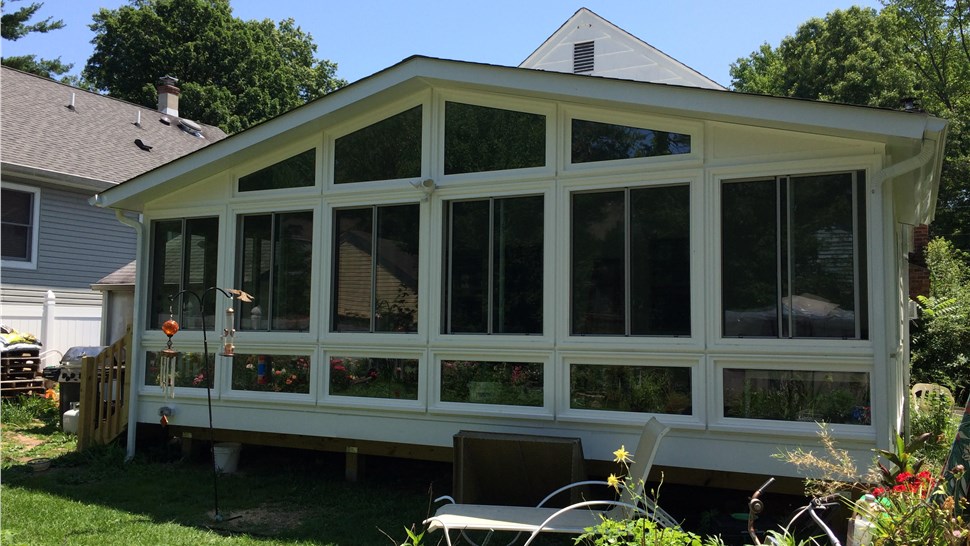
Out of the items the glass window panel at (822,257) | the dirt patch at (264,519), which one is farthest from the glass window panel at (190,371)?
the glass window panel at (822,257)

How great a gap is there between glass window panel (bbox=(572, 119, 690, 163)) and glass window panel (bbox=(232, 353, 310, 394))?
3.26 m

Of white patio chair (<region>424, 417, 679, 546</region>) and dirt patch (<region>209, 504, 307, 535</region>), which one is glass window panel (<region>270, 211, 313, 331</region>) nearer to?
dirt patch (<region>209, 504, 307, 535</region>)

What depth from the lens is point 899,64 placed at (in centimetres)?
2530

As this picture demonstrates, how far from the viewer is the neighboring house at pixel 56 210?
12742mm

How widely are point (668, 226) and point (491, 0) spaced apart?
6.08 m

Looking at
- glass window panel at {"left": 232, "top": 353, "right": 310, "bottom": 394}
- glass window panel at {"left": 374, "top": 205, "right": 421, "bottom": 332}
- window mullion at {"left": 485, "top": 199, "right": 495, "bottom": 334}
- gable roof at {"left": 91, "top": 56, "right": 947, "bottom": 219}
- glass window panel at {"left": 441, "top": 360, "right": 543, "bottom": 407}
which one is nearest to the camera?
gable roof at {"left": 91, "top": 56, "right": 947, "bottom": 219}

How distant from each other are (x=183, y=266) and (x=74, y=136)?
8.81m

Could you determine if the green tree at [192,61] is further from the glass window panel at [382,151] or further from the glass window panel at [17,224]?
the glass window panel at [382,151]

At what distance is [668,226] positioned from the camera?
589 cm

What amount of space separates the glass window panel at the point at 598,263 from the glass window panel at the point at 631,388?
0.32m

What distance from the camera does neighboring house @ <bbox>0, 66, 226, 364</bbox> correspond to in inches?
502

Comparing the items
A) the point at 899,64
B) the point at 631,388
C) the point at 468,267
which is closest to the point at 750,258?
the point at 631,388

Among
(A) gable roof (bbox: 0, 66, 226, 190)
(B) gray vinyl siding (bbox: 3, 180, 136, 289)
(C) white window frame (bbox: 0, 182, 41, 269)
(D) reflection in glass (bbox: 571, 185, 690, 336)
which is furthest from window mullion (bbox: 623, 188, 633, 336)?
(C) white window frame (bbox: 0, 182, 41, 269)

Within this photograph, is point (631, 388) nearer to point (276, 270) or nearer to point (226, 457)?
point (276, 270)
